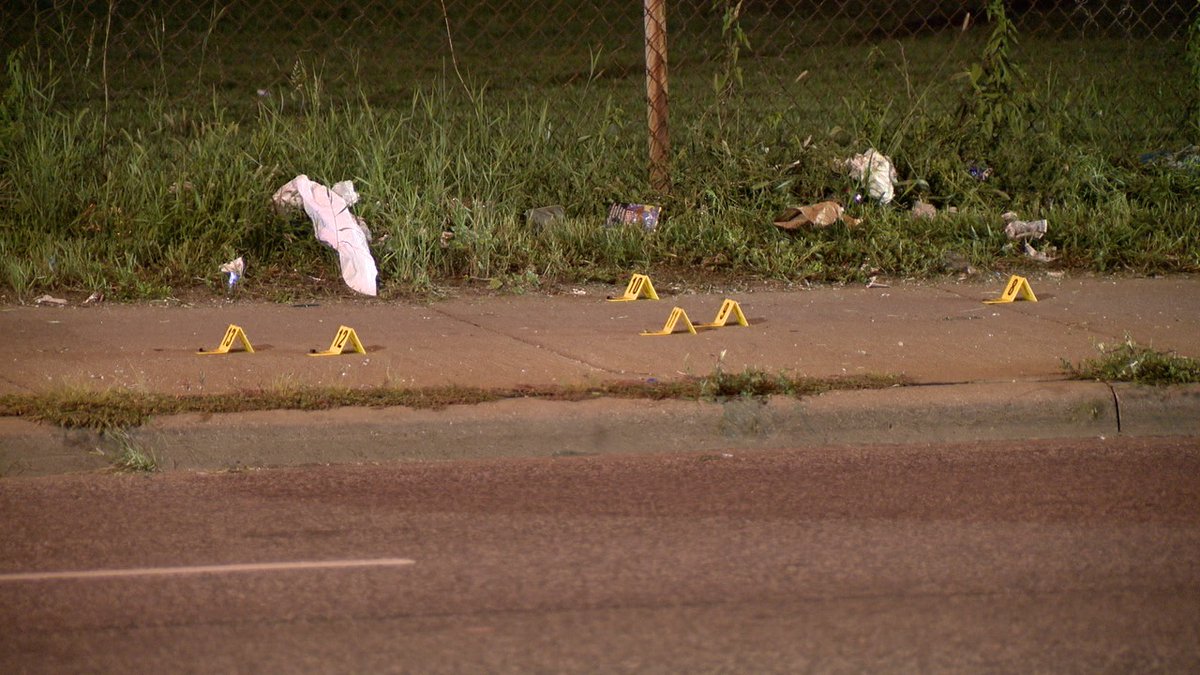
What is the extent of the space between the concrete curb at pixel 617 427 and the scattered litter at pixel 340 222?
2.33 m

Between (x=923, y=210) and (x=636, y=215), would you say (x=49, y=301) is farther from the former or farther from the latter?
(x=923, y=210)

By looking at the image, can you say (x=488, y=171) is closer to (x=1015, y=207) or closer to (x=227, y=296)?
(x=227, y=296)

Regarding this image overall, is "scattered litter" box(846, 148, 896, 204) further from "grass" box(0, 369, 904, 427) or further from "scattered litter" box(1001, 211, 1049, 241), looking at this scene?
"grass" box(0, 369, 904, 427)

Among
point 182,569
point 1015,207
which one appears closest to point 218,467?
point 182,569

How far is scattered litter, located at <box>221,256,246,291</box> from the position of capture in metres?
7.91

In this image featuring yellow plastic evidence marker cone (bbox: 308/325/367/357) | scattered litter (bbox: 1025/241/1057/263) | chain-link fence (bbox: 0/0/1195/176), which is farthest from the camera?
chain-link fence (bbox: 0/0/1195/176)

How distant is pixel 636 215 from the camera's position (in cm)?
872

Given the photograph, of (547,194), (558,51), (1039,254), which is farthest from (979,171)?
(558,51)

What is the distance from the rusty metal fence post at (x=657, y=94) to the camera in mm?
8836

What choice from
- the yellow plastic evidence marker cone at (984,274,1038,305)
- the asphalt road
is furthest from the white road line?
the yellow plastic evidence marker cone at (984,274,1038,305)

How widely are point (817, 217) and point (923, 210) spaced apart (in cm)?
76

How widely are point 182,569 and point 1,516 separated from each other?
873mm

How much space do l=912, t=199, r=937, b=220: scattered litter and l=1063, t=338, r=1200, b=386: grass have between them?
2.71 meters

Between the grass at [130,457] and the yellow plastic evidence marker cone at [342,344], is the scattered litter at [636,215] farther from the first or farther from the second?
the grass at [130,457]
